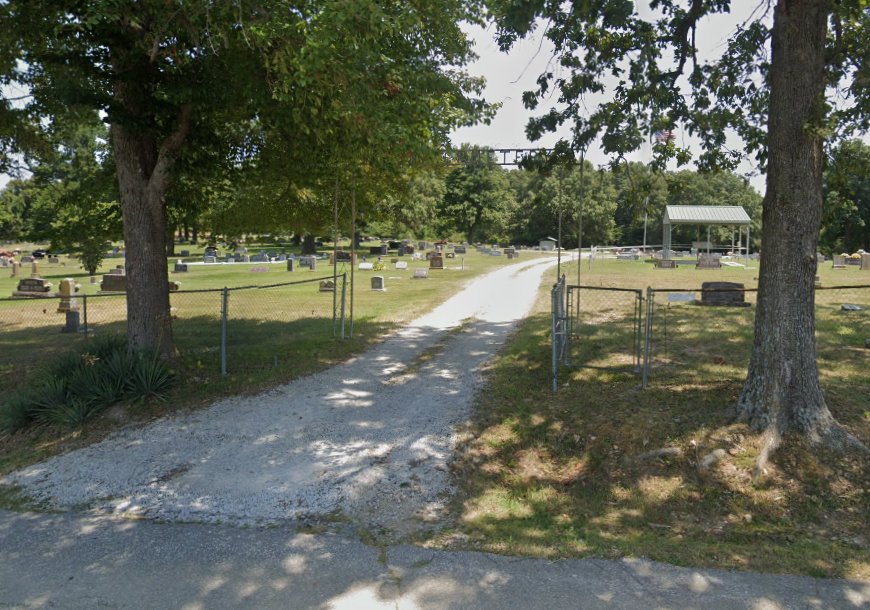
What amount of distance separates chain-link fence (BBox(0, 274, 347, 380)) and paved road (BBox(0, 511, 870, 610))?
18.2ft

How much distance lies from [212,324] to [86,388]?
8833 millimetres

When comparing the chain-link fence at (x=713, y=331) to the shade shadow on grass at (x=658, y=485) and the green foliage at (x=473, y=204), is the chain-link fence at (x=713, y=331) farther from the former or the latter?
the green foliage at (x=473, y=204)

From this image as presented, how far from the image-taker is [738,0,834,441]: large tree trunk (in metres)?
6.52

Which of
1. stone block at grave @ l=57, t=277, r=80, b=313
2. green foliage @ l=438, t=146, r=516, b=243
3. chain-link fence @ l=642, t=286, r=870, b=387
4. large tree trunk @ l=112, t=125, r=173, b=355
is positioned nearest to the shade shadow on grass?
chain-link fence @ l=642, t=286, r=870, b=387

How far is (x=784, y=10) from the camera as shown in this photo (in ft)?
21.7

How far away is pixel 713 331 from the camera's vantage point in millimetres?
13453

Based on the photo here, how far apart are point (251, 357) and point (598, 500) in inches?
311

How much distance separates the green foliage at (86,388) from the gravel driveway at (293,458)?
918 mm

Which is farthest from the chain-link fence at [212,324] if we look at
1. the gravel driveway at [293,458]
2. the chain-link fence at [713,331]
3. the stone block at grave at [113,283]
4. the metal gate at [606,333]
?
the chain-link fence at [713,331]

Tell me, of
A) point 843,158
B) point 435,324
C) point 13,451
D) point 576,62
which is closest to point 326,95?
point 576,62

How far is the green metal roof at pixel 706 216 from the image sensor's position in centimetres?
4428

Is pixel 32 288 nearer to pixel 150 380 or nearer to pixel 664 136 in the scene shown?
pixel 150 380

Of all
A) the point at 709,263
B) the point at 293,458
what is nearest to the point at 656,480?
the point at 293,458

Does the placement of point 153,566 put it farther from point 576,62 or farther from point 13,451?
point 576,62
